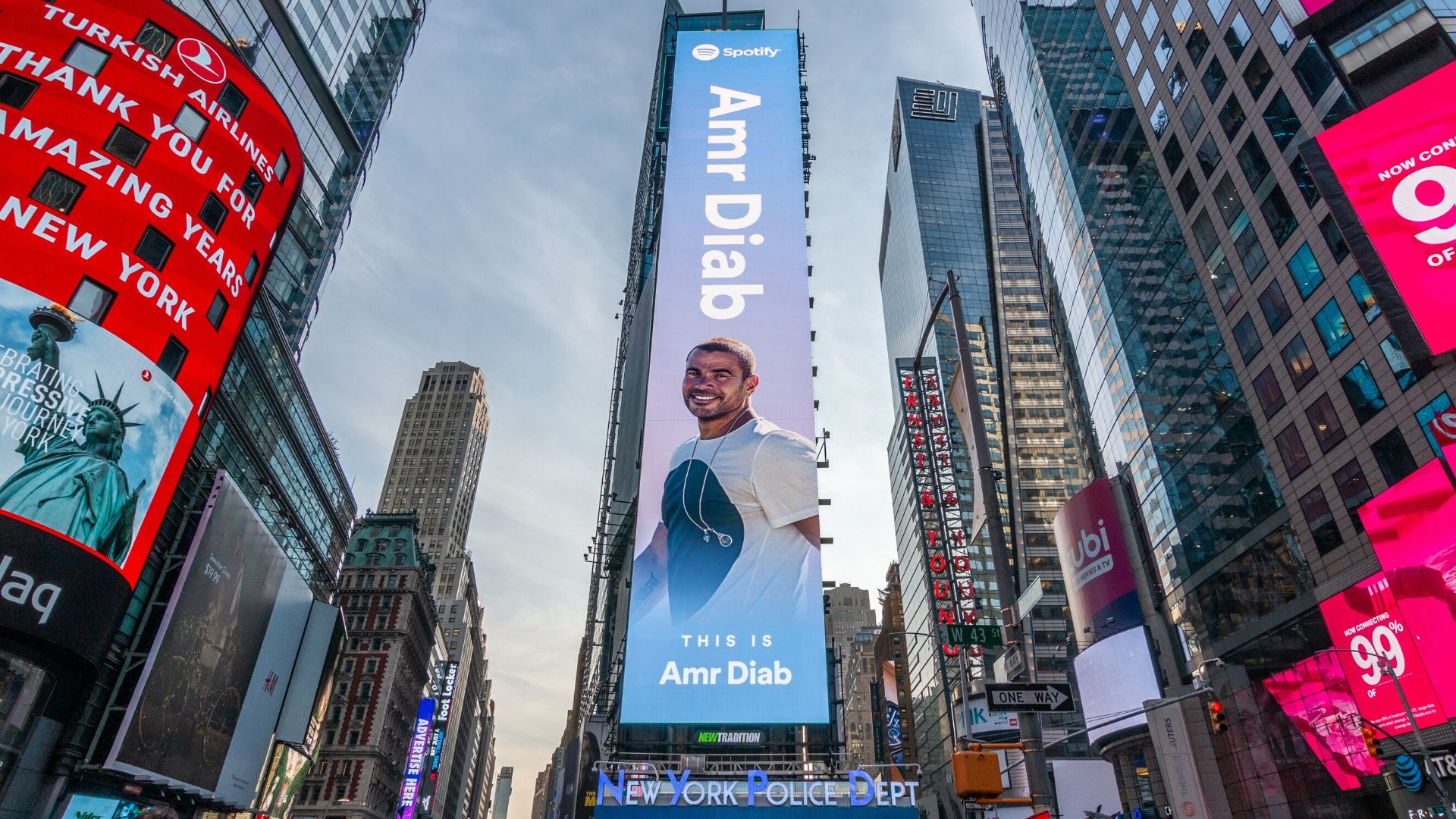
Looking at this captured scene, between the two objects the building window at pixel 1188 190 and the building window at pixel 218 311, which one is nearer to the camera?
the building window at pixel 218 311

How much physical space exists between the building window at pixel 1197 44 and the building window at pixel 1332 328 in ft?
56.0

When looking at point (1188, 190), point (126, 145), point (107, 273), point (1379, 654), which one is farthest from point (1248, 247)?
point (126, 145)

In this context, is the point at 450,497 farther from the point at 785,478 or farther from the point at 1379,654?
the point at 1379,654


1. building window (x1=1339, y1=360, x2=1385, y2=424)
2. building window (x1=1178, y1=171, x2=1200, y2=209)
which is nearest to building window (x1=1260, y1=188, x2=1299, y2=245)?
building window (x1=1178, y1=171, x2=1200, y2=209)

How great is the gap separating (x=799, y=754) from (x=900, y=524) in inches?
4948

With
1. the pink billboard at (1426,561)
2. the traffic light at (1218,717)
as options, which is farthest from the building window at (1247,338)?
the traffic light at (1218,717)

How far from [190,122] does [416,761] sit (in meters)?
86.4

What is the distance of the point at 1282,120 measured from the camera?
1702 inches

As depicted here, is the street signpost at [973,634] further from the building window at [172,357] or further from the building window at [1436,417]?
the building window at [172,357]

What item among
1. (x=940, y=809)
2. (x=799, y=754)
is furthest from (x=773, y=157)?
(x=940, y=809)

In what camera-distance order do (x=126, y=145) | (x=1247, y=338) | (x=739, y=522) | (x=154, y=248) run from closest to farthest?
1. (x=154, y=248)
2. (x=126, y=145)
3. (x=739, y=522)
4. (x=1247, y=338)

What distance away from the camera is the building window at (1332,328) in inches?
1511

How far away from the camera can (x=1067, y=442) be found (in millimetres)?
117000

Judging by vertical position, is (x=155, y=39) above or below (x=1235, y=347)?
above
